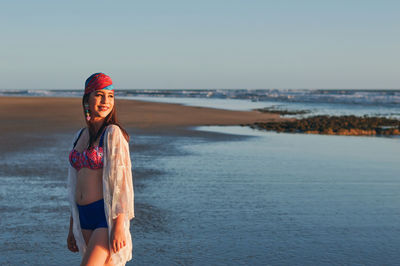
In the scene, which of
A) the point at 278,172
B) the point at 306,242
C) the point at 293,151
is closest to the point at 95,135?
the point at 306,242

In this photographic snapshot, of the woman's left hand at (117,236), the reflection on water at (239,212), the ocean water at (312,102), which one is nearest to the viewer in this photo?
the woman's left hand at (117,236)

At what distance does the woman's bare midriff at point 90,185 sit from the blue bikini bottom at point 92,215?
39mm

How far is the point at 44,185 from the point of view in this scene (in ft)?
33.0

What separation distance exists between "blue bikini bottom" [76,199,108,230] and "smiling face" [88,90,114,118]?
684 millimetres

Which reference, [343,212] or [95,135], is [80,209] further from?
[343,212]

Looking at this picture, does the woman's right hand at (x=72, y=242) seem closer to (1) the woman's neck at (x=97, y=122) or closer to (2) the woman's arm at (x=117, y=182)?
(2) the woman's arm at (x=117, y=182)

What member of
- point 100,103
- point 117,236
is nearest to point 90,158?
point 100,103

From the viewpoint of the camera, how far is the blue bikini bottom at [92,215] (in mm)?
3689

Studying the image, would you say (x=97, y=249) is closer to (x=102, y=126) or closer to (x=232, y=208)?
(x=102, y=126)

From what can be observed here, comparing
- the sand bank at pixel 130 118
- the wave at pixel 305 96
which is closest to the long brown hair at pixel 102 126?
the sand bank at pixel 130 118

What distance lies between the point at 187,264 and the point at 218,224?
1.68 metres

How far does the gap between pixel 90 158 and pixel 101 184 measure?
0.22m

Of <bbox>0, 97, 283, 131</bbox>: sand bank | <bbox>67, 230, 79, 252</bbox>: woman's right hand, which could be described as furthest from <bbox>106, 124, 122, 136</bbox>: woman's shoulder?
<bbox>0, 97, 283, 131</bbox>: sand bank

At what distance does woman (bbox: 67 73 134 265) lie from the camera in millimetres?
3566
